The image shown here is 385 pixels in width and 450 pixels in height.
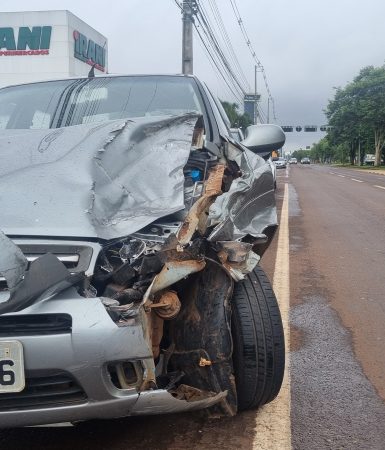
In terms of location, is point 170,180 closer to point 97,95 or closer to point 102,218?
→ point 102,218

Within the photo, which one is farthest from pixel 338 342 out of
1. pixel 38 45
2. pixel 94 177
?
pixel 38 45

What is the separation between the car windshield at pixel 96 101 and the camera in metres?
4.07

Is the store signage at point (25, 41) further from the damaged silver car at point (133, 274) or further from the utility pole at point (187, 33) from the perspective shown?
the damaged silver car at point (133, 274)

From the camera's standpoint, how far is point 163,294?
2.41 metres

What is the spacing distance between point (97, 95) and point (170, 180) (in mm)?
1606

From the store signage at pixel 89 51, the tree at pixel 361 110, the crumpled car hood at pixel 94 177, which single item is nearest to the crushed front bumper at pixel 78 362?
the crumpled car hood at pixel 94 177

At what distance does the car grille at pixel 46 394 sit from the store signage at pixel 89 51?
26.7 meters

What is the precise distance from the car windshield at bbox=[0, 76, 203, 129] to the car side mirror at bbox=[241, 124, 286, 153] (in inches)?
16.3

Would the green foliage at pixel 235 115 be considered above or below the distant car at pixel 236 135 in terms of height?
above

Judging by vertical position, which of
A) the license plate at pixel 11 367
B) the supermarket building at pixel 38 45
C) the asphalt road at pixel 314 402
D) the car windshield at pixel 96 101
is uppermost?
the supermarket building at pixel 38 45

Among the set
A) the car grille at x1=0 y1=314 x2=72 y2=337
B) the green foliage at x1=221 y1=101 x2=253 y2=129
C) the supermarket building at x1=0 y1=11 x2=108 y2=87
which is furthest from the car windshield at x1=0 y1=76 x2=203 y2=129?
the green foliage at x1=221 y1=101 x2=253 y2=129

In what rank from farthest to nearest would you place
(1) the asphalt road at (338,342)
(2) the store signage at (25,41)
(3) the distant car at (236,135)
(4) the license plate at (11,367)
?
1. (2) the store signage at (25,41)
2. (3) the distant car at (236,135)
3. (1) the asphalt road at (338,342)
4. (4) the license plate at (11,367)

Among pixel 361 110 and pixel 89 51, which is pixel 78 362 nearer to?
pixel 89 51

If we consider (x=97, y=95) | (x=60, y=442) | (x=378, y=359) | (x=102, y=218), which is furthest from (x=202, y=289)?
(x=97, y=95)
